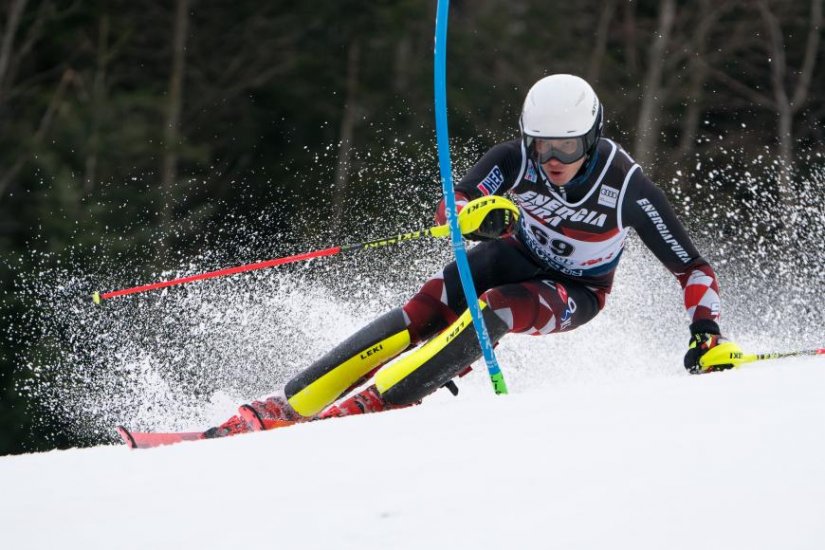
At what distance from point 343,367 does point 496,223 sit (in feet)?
2.62

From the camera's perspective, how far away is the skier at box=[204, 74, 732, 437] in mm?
3801

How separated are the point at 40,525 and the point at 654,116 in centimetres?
1316

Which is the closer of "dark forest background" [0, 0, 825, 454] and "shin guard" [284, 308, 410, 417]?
"shin guard" [284, 308, 410, 417]

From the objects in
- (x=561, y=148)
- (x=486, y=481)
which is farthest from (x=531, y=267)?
(x=486, y=481)

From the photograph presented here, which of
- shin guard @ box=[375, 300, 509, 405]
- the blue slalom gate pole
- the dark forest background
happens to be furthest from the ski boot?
the dark forest background

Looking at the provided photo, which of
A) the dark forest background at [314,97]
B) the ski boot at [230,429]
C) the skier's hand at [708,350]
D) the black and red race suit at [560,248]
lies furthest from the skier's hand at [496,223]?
the dark forest background at [314,97]

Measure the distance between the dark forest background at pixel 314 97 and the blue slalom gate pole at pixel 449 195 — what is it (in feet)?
23.6

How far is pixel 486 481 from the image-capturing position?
91.4 inches

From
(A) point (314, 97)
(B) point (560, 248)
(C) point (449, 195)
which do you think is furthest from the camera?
(A) point (314, 97)

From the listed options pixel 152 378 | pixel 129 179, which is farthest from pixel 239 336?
pixel 129 179

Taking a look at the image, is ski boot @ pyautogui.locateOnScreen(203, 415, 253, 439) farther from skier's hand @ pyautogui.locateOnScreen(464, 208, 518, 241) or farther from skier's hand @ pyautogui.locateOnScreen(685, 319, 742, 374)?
skier's hand @ pyautogui.locateOnScreen(685, 319, 742, 374)

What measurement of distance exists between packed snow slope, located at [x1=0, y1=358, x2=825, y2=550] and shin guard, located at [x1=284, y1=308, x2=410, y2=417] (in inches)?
38.5

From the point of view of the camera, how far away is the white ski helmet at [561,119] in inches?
154

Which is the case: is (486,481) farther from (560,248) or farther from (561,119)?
(560,248)
